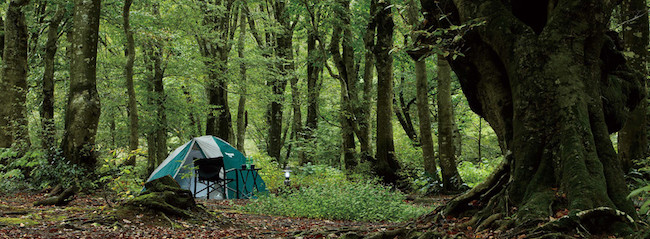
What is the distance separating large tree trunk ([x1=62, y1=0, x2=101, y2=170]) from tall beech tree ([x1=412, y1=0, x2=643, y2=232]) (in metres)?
8.23

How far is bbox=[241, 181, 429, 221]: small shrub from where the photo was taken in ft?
26.2

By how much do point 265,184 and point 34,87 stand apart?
11480 mm

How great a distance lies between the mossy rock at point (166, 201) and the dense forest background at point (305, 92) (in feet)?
0.93

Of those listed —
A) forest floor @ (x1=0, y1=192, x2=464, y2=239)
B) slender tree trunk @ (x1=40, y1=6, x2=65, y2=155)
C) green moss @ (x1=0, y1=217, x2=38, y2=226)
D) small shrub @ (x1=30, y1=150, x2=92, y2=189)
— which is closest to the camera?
forest floor @ (x1=0, y1=192, x2=464, y2=239)

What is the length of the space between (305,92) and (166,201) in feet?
47.9

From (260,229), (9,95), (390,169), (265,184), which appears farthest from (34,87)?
(260,229)

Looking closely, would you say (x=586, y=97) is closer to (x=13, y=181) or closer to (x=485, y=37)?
(x=485, y=37)

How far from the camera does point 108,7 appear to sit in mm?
15289

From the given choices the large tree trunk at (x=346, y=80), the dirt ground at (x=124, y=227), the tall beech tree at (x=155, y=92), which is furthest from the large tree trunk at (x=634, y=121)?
the tall beech tree at (x=155, y=92)

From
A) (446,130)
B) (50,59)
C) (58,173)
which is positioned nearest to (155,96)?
(50,59)

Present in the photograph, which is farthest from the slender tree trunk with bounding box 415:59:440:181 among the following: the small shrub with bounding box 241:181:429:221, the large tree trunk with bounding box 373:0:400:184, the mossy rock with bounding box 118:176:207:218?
the mossy rock with bounding box 118:176:207:218

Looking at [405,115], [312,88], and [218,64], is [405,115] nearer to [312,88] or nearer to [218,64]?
[312,88]

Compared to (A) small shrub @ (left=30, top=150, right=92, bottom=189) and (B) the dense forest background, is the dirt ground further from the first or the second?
(A) small shrub @ (left=30, top=150, right=92, bottom=189)

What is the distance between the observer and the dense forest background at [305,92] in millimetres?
5625
